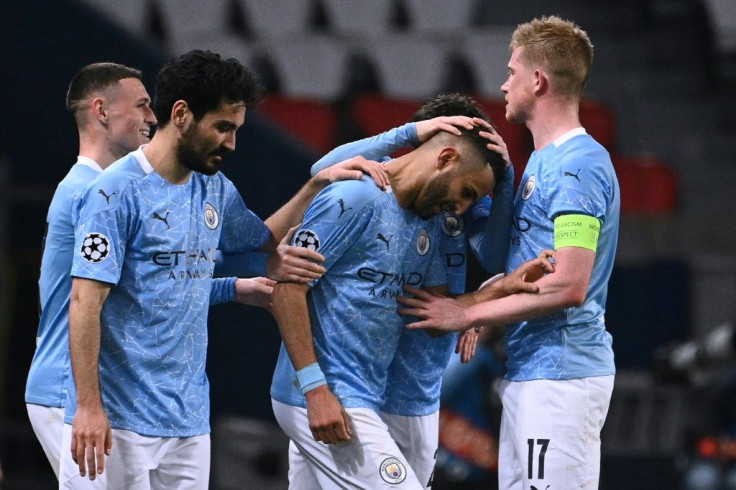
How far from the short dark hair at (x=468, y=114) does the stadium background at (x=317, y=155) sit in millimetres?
3482

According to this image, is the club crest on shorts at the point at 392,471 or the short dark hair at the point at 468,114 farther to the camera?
the short dark hair at the point at 468,114

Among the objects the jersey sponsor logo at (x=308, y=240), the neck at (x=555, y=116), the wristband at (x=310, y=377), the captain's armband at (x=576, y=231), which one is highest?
the neck at (x=555, y=116)

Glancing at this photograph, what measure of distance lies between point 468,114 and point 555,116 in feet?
0.93

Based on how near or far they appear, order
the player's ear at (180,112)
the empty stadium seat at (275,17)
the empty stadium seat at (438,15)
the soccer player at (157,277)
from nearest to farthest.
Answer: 1. the soccer player at (157,277)
2. the player's ear at (180,112)
3. the empty stadium seat at (275,17)
4. the empty stadium seat at (438,15)

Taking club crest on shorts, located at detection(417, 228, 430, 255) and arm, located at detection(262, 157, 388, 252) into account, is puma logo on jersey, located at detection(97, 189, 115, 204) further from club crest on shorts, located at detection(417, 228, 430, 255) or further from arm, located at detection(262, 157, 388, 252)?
club crest on shorts, located at detection(417, 228, 430, 255)

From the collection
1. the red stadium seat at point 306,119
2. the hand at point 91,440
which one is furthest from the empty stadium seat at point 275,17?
the hand at point 91,440

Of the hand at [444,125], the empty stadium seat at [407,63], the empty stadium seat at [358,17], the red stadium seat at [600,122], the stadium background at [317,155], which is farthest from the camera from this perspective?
the empty stadium seat at [358,17]

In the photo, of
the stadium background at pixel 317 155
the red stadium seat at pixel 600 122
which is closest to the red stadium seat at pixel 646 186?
the stadium background at pixel 317 155

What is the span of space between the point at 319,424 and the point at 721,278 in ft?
17.9

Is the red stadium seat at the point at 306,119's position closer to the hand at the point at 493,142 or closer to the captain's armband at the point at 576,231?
the hand at the point at 493,142

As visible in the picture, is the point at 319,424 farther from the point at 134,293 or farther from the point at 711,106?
the point at 711,106

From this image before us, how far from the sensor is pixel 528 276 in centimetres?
386

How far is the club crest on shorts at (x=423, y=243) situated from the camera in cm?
395

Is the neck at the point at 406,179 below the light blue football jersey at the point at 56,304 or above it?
above
